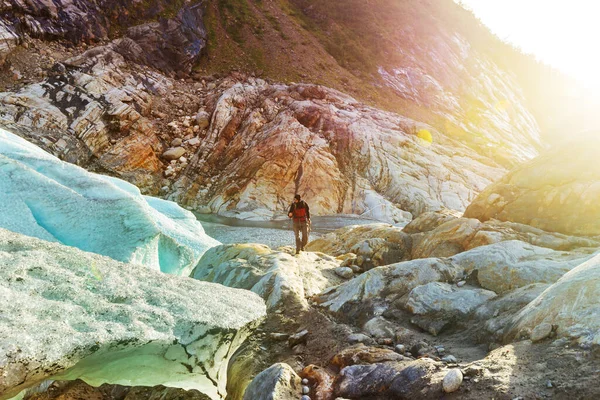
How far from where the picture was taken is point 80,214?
9156 mm

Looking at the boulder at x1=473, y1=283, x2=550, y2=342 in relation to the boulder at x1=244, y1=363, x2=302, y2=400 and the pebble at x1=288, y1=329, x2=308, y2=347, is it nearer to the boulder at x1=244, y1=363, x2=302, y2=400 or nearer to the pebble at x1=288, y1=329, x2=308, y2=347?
the pebble at x1=288, y1=329, x2=308, y2=347

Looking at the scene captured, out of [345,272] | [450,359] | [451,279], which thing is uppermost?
[451,279]

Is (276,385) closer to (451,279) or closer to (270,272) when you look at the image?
(270,272)

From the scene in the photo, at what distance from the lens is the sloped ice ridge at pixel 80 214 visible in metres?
8.71

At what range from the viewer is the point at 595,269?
5.62 metres

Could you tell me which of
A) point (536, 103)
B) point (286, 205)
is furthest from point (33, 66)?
point (536, 103)

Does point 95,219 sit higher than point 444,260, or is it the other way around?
point 444,260

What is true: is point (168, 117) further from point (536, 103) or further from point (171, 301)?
point (536, 103)

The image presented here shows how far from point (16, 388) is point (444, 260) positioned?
329 inches

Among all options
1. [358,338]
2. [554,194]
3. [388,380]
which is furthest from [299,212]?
[388,380]

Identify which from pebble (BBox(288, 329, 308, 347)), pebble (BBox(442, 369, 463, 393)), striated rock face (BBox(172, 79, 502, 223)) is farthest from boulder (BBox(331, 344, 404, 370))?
striated rock face (BBox(172, 79, 502, 223))

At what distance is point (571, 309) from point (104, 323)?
19.5 ft

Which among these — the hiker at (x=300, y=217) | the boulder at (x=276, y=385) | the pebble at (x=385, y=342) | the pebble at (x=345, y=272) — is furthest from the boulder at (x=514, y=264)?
the hiker at (x=300, y=217)

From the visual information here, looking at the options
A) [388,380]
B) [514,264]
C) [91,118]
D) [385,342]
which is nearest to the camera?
[388,380]
